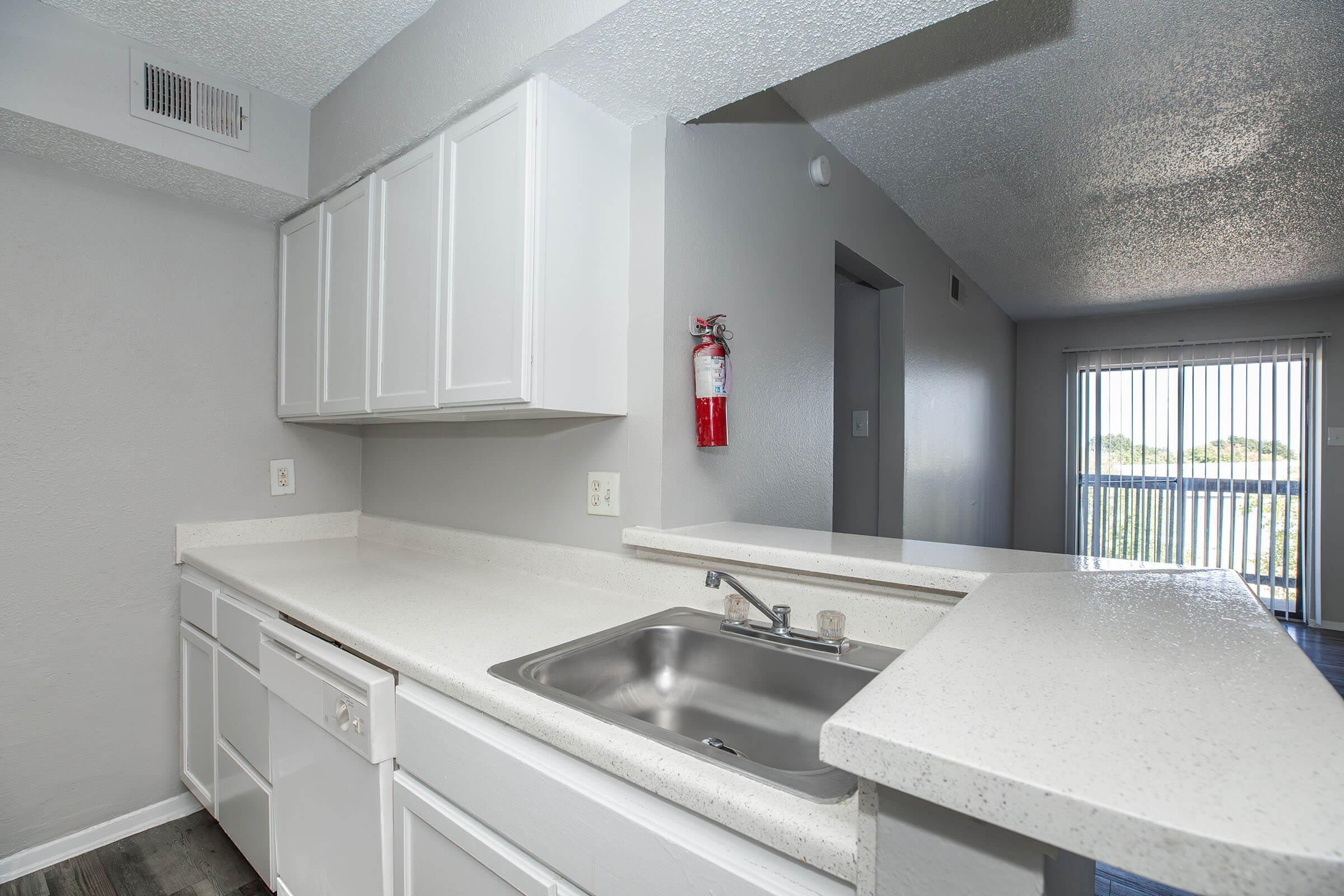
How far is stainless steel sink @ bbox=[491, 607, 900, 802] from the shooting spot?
1155mm

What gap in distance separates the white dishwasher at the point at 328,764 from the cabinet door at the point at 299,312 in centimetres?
101

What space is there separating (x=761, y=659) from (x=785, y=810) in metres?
0.59

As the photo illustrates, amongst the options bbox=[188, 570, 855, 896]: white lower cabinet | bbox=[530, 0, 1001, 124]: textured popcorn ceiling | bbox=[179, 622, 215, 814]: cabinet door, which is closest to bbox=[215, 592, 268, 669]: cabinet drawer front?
bbox=[188, 570, 855, 896]: white lower cabinet

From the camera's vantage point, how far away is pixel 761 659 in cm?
127

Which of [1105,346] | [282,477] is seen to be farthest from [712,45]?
[1105,346]

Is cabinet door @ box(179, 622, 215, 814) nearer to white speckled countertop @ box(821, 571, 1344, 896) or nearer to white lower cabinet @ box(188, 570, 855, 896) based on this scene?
white lower cabinet @ box(188, 570, 855, 896)

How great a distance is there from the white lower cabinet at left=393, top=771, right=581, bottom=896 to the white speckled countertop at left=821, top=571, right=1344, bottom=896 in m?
0.58

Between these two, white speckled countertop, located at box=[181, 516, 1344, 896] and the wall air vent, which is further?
the wall air vent

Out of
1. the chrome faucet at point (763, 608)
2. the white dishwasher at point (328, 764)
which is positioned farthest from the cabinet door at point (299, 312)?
the chrome faucet at point (763, 608)

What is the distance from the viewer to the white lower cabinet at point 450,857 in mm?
917

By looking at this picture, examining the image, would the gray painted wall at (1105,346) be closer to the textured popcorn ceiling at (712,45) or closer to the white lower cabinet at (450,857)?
the textured popcorn ceiling at (712,45)

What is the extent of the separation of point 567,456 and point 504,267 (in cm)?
57

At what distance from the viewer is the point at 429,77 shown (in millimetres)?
1714

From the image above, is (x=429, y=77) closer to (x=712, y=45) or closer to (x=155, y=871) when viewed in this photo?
(x=712, y=45)
